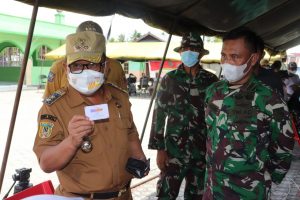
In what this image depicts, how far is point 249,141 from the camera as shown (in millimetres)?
2041

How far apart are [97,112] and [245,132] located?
35.2 inches

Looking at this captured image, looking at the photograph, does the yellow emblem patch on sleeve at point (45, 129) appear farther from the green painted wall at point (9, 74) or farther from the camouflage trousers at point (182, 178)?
the green painted wall at point (9, 74)

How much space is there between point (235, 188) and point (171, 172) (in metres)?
1.15

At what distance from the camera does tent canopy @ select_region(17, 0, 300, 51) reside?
2848mm

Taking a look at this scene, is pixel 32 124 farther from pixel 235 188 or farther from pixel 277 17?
pixel 235 188

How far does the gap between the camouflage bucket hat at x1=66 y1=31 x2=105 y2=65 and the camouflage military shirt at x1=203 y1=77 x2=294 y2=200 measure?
87 cm

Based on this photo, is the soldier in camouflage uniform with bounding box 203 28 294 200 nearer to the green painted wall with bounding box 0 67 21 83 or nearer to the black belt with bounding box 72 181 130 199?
the black belt with bounding box 72 181 130 199

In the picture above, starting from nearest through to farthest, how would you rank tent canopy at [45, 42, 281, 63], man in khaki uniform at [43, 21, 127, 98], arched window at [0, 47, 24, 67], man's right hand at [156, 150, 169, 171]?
man in khaki uniform at [43, 21, 127, 98], man's right hand at [156, 150, 169, 171], tent canopy at [45, 42, 281, 63], arched window at [0, 47, 24, 67]

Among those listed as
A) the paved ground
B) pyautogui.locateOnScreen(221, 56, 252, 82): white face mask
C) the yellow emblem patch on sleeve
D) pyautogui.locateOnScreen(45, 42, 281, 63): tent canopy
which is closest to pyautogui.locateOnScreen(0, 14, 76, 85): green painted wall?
pyautogui.locateOnScreen(45, 42, 281, 63): tent canopy

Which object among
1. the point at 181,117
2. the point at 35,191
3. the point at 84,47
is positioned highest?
the point at 84,47

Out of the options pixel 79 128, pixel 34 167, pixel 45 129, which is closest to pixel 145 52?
pixel 34 167

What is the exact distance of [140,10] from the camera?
130 inches

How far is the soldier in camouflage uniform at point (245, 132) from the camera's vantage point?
2043 millimetres

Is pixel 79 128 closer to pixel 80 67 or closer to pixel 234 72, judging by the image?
pixel 80 67
